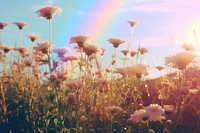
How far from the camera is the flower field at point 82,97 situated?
3434 millimetres

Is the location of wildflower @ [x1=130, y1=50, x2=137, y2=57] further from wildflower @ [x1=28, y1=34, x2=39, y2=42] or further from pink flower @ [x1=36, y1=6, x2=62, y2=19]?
pink flower @ [x1=36, y1=6, x2=62, y2=19]

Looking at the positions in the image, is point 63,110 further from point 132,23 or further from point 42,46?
point 132,23

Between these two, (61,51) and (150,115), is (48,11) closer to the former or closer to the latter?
(61,51)

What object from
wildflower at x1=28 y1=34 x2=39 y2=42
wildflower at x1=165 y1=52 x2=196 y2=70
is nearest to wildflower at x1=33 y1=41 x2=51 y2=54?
wildflower at x1=165 y1=52 x2=196 y2=70

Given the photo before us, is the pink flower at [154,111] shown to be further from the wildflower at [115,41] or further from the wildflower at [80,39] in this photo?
the wildflower at [115,41]

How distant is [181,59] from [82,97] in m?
1.30

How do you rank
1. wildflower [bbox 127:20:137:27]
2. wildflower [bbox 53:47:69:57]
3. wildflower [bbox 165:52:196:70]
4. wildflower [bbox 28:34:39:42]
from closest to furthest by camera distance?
wildflower [bbox 165:52:196:70] < wildflower [bbox 53:47:69:57] < wildflower [bbox 28:34:39:42] < wildflower [bbox 127:20:137:27]

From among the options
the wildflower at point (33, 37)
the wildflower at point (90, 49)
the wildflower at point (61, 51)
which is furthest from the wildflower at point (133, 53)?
the wildflower at point (90, 49)

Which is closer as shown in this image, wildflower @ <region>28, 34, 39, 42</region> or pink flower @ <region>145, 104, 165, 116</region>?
pink flower @ <region>145, 104, 165, 116</region>

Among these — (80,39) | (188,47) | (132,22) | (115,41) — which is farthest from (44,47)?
(132,22)

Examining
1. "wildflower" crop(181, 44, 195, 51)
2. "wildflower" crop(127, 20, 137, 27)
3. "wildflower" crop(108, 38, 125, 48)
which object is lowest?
"wildflower" crop(181, 44, 195, 51)

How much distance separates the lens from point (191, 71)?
6863 millimetres

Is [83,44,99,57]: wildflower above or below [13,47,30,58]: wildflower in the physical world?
below

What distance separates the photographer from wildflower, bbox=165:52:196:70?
3191 millimetres
